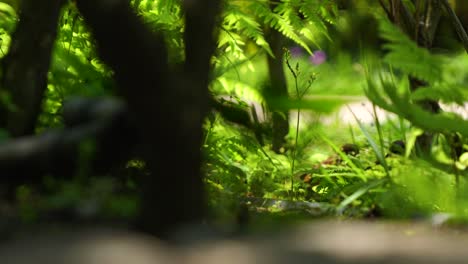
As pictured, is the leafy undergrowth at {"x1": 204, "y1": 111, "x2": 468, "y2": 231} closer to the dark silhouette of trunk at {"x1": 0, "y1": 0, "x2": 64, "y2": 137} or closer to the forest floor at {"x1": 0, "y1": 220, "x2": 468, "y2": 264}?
the forest floor at {"x1": 0, "y1": 220, "x2": 468, "y2": 264}

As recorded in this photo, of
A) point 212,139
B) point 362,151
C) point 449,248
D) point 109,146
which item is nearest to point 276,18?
point 212,139

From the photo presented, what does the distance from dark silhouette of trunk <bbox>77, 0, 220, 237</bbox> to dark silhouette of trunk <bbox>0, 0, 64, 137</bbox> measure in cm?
58

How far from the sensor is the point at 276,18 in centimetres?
449

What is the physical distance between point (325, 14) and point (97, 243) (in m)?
2.47

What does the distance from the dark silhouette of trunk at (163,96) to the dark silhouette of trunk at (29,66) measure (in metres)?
0.58

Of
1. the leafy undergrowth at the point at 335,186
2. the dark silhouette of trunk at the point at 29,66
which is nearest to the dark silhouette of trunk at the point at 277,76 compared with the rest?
the leafy undergrowth at the point at 335,186

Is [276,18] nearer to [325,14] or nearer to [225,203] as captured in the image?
[325,14]

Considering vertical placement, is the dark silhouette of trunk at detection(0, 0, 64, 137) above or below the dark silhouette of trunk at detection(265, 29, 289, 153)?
below

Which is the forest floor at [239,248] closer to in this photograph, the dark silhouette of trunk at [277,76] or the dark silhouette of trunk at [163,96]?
the dark silhouette of trunk at [163,96]

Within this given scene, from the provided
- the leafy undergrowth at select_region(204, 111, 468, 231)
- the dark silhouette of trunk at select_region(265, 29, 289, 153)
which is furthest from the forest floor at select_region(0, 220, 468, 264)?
the dark silhouette of trunk at select_region(265, 29, 289, 153)

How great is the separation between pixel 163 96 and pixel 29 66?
831 millimetres

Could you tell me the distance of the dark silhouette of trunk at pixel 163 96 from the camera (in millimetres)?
2367

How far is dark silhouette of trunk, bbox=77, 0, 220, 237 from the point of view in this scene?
7.77 feet

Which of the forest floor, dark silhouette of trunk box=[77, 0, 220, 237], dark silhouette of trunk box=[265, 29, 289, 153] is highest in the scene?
dark silhouette of trunk box=[265, 29, 289, 153]
